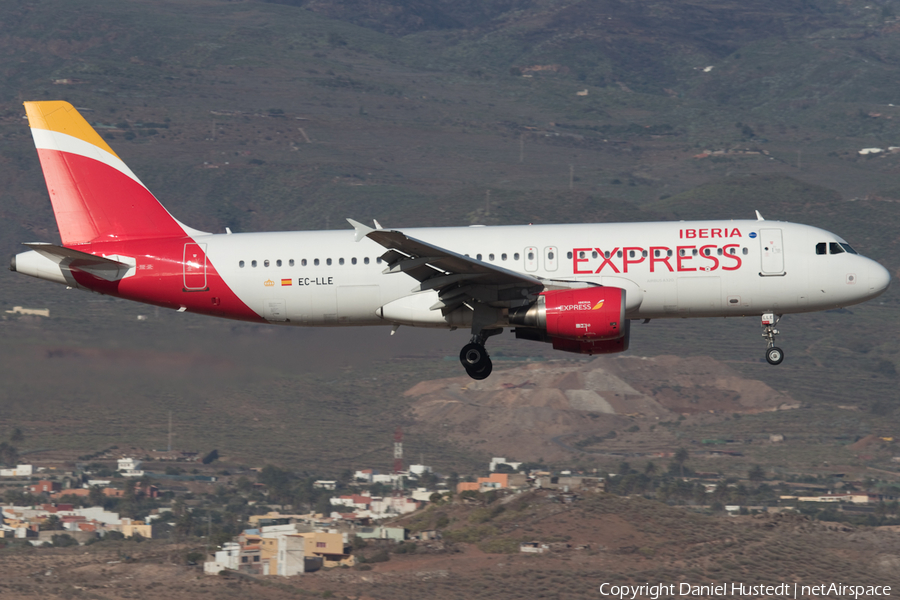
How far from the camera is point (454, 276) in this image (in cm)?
4306

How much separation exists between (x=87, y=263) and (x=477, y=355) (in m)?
14.2

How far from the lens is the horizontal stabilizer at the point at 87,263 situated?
1736 inches

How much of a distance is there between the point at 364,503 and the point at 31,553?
61.8m

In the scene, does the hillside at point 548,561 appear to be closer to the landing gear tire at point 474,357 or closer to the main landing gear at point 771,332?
the landing gear tire at point 474,357

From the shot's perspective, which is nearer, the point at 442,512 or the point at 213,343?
the point at 213,343

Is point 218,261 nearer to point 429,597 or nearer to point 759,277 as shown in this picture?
point 759,277

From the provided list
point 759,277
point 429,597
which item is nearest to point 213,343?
point 429,597

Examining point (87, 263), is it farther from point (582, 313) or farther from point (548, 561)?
point (548, 561)

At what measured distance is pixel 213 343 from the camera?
92438mm

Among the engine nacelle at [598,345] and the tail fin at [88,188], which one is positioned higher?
the tail fin at [88,188]

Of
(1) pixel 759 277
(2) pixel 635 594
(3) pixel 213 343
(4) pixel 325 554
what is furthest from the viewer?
(4) pixel 325 554

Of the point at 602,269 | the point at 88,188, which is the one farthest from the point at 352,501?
the point at 602,269

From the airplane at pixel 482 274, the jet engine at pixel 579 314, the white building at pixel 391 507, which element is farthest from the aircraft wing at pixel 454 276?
the white building at pixel 391 507

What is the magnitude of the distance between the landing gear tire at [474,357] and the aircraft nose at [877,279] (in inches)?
544
